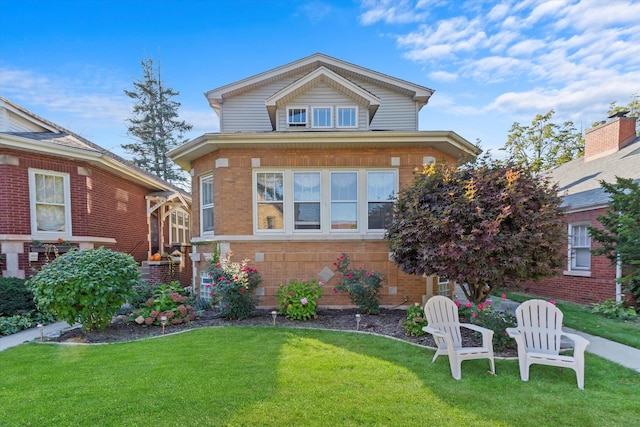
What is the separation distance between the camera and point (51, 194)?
8.22 metres

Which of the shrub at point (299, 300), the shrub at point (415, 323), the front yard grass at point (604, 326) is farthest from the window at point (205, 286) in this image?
the front yard grass at point (604, 326)

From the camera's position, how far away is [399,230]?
19.2 feet

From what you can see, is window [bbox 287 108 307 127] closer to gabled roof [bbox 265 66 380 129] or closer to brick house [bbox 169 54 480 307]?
gabled roof [bbox 265 66 380 129]

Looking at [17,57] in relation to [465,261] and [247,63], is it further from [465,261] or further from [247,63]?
[465,261]

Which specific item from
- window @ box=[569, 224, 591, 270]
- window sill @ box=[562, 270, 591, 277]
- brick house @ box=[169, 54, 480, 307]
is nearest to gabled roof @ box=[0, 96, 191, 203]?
brick house @ box=[169, 54, 480, 307]

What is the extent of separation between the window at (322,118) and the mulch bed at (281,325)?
5385 millimetres

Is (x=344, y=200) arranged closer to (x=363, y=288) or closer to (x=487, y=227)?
(x=363, y=288)

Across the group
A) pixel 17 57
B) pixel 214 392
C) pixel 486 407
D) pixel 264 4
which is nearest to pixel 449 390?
pixel 486 407

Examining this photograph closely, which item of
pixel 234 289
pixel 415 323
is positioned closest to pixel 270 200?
→ pixel 234 289

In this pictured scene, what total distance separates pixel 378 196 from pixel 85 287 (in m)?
6.47

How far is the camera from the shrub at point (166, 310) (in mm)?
6293

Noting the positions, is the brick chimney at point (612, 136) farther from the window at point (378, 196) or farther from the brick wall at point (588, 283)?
the window at point (378, 196)

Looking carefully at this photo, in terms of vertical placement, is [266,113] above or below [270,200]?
above

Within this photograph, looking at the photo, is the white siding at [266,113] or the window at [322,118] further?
the white siding at [266,113]
